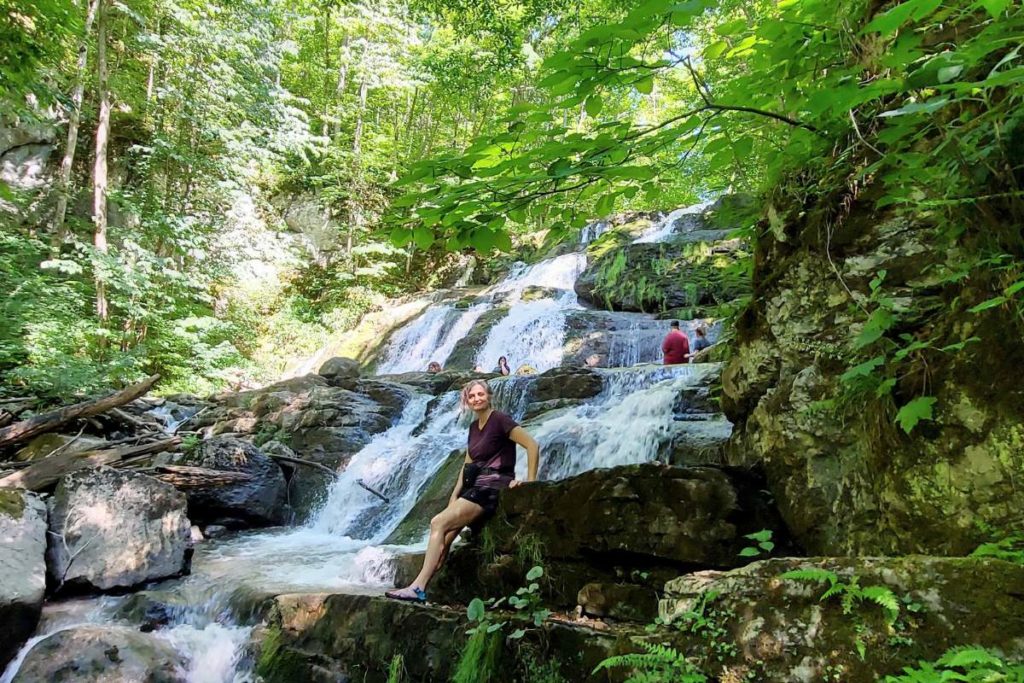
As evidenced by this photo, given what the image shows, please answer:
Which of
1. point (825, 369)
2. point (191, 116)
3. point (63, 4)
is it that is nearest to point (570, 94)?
point (825, 369)

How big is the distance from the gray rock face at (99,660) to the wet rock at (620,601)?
304 centimetres

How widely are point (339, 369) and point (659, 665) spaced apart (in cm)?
1313

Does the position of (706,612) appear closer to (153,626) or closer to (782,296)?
(782,296)

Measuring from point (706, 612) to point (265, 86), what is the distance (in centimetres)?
1823

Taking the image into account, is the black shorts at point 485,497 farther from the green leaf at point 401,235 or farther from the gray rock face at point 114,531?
the gray rock face at point 114,531

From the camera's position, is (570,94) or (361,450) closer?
(570,94)

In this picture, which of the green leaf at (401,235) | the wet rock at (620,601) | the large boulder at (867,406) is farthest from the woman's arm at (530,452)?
the green leaf at (401,235)

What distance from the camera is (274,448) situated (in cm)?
962

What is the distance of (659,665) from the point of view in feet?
7.11

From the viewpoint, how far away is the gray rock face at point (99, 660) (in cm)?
392

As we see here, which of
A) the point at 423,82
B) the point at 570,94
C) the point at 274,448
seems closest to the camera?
the point at 570,94

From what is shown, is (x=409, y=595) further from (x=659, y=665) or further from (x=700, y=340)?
(x=700, y=340)

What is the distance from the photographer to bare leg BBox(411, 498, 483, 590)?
4203 mm

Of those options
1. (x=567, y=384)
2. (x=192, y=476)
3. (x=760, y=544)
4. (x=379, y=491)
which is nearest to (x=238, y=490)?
(x=192, y=476)
